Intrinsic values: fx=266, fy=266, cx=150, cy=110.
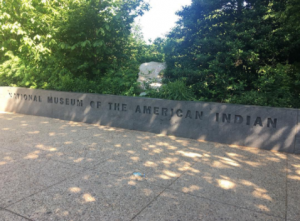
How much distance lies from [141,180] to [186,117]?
3.43m

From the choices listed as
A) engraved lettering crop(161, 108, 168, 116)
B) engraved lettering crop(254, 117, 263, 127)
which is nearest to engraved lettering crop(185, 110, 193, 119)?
engraved lettering crop(161, 108, 168, 116)

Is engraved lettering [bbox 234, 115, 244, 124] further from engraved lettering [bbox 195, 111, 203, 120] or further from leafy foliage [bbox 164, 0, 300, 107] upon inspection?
leafy foliage [bbox 164, 0, 300, 107]

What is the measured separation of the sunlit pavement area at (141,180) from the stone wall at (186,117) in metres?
0.34

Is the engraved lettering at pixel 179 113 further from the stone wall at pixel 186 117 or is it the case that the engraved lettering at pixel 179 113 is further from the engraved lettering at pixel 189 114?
the engraved lettering at pixel 189 114

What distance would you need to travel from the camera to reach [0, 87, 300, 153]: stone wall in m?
6.19

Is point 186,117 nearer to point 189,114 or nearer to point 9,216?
point 189,114

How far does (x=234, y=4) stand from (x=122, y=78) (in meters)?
5.15

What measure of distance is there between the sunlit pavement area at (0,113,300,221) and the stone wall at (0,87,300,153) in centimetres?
34

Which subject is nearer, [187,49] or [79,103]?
[79,103]

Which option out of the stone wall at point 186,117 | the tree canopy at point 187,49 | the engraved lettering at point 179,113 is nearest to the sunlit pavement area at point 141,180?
the stone wall at point 186,117

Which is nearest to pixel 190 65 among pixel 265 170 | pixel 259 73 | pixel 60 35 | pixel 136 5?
pixel 259 73

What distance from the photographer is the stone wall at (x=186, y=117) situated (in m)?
6.19

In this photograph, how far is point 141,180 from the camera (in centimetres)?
425

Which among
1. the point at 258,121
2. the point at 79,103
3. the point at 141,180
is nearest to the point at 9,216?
the point at 141,180
